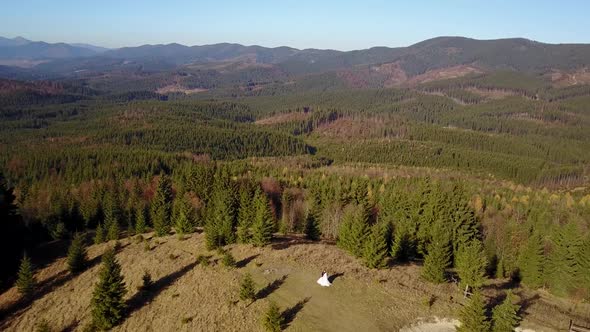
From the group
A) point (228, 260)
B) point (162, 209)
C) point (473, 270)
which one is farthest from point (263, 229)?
point (473, 270)

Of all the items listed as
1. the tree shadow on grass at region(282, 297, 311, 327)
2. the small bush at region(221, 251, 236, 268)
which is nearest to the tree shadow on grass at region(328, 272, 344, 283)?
the tree shadow on grass at region(282, 297, 311, 327)

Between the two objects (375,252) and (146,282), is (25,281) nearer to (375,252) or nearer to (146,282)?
(146,282)

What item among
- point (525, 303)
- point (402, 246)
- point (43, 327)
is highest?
point (402, 246)

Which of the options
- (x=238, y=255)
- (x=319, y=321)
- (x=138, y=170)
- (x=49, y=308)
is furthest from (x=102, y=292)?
(x=138, y=170)

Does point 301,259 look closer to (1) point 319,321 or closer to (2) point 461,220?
(1) point 319,321

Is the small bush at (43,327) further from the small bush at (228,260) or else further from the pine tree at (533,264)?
the pine tree at (533,264)
